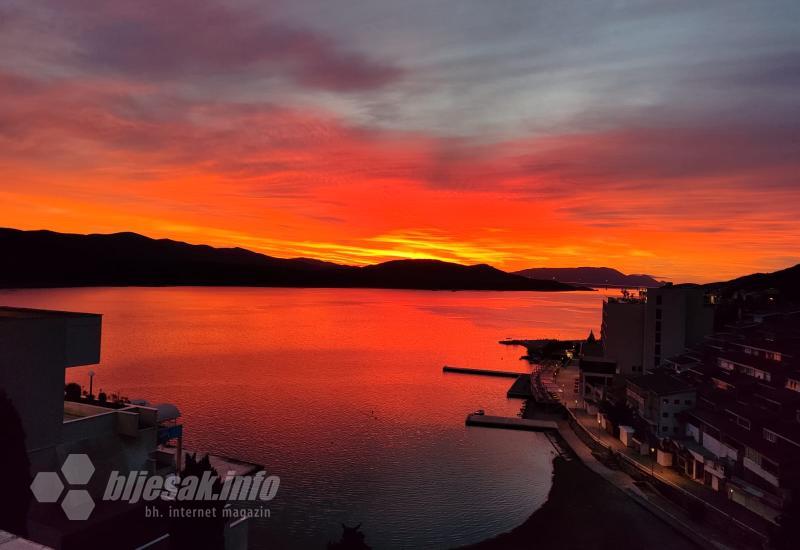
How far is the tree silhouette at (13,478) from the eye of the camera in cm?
1154

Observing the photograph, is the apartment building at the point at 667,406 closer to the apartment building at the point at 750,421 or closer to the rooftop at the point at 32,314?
the apartment building at the point at 750,421

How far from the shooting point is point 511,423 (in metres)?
45.5

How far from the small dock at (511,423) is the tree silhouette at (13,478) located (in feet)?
125

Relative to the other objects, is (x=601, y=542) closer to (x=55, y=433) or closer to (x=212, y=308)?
(x=55, y=433)

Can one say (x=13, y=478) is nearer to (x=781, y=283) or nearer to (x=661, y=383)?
(x=661, y=383)

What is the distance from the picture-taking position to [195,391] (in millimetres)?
57125

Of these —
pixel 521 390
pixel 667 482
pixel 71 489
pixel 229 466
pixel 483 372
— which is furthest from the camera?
pixel 483 372

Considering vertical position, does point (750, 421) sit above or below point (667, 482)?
above

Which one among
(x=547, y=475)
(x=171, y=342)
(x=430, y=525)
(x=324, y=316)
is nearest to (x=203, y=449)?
(x=430, y=525)

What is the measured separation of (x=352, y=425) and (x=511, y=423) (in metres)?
13.8

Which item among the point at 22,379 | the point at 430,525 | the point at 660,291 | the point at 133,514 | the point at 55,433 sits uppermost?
the point at 660,291

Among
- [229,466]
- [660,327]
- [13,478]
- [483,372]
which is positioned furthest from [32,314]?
[483,372]

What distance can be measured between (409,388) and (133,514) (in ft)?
156

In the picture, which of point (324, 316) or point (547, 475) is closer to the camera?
point (547, 475)
